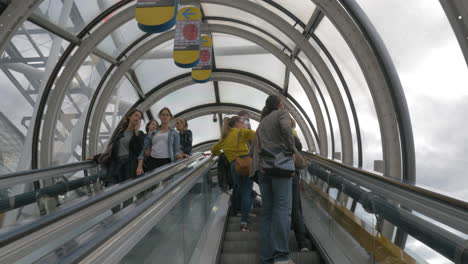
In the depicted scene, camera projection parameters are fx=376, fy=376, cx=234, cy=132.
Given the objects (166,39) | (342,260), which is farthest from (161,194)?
(166,39)

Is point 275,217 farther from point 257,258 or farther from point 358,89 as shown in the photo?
point 358,89

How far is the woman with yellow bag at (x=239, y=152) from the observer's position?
4.98 metres

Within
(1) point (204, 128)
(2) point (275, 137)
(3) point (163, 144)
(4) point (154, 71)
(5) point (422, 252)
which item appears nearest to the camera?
(5) point (422, 252)

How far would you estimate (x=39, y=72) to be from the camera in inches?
437

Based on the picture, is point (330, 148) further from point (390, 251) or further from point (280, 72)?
→ point (390, 251)

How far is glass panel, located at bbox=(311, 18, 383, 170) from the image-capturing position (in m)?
9.83

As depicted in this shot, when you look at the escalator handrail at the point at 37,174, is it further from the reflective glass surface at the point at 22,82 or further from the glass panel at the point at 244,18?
the glass panel at the point at 244,18

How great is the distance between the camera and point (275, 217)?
3.75m

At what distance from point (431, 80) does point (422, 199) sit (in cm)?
425

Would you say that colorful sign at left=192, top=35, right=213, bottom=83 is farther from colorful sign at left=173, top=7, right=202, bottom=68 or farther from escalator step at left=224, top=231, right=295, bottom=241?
escalator step at left=224, top=231, right=295, bottom=241

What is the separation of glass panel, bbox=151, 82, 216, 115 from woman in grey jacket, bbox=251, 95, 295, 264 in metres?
20.0

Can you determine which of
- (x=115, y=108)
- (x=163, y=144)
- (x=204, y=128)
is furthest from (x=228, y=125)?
(x=204, y=128)

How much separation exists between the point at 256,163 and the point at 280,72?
A: 53.8 ft

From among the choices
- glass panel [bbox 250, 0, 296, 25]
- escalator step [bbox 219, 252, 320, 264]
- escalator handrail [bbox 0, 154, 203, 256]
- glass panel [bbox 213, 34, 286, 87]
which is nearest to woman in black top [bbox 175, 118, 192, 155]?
escalator step [bbox 219, 252, 320, 264]
